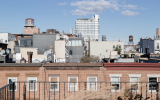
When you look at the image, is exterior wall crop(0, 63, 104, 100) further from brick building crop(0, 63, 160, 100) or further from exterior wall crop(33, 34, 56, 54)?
exterior wall crop(33, 34, 56, 54)

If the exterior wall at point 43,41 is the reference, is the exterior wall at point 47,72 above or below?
below

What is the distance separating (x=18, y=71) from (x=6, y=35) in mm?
68432

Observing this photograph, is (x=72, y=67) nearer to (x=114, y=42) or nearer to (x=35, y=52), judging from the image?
(x=35, y=52)

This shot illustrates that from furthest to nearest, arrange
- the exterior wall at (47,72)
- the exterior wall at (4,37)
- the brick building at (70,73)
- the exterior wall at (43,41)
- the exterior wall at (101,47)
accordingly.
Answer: the exterior wall at (4,37) < the exterior wall at (101,47) < the exterior wall at (43,41) < the exterior wall at (47,72) < the brick building at (70,73)

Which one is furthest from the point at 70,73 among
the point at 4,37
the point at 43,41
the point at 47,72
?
the point at 4,37

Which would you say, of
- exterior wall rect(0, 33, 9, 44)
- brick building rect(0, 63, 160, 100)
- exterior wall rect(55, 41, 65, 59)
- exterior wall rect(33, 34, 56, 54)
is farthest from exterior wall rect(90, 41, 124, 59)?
brick building rect(0, 63, 160, 100)

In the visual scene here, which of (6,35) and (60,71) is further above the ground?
(6,35)

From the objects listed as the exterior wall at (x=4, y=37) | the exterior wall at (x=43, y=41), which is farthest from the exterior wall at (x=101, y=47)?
the exterior wall at (x=4, y=37)

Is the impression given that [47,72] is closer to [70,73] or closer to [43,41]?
[70,73]

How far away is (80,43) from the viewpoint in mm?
63656

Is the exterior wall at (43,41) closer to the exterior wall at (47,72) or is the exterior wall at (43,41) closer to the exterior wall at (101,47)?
the exterior wall at (101,47)

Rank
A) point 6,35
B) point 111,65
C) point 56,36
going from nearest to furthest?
point 111,65
point 56,36
point 6,35

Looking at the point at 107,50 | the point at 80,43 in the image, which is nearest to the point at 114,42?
the point at 107,50

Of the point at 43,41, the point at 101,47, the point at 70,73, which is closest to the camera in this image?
the point at 70,73
